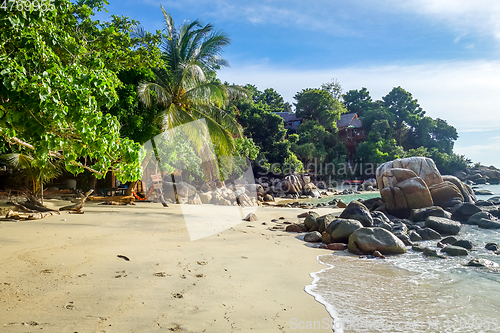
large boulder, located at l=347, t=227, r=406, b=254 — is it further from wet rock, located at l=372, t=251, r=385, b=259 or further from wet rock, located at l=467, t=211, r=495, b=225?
wet rock, located at l=467, t=211, r=495, b=225

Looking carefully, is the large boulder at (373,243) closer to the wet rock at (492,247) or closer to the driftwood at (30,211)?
the wet rock at (492,247)

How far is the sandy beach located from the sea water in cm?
34

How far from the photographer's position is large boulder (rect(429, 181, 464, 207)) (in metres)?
15.2

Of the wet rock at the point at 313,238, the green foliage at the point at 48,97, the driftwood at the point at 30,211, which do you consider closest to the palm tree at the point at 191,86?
the driftwood at the point at 30,211

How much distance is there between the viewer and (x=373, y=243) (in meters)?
7.14

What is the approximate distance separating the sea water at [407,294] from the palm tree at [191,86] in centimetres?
943

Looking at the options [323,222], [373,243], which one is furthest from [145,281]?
[323,222]

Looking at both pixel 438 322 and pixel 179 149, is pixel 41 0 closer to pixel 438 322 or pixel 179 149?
pixel 438 322

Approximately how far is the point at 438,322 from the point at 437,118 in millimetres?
59257

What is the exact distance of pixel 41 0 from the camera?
357 cm

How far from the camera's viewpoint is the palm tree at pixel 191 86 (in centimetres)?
1385

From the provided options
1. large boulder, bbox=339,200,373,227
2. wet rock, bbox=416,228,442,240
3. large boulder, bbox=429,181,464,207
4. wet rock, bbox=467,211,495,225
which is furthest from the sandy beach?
large boulder, bbox=429,181,464,207

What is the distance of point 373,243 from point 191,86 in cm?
1097

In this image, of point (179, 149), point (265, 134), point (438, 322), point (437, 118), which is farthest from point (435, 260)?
point (437, 118)
